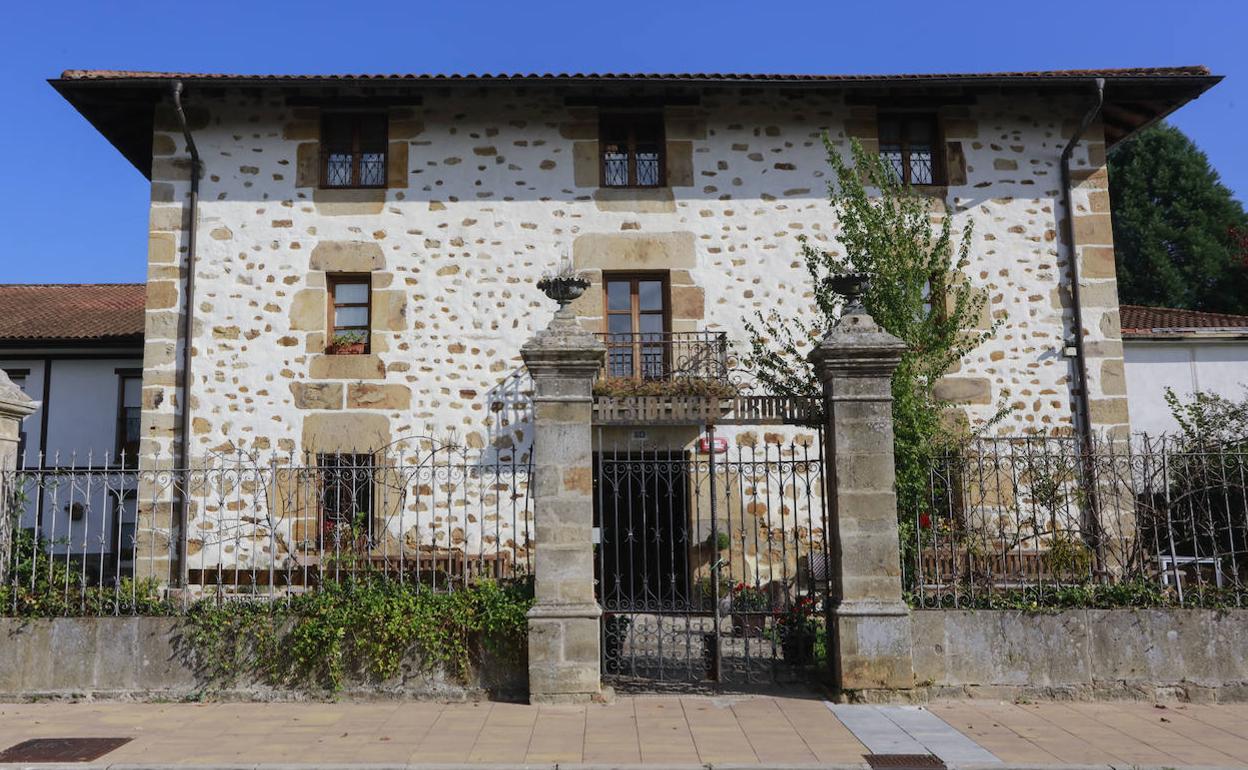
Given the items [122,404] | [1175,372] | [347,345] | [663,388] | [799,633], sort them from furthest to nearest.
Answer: [1175,372] < [122,404] < [347,345] < [663,388] < [799,633]

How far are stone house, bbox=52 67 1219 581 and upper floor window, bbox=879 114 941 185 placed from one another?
0.12 feet

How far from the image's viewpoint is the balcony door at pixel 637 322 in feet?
41.1

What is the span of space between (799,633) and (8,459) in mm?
7074

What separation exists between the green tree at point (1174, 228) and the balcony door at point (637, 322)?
20680 mm

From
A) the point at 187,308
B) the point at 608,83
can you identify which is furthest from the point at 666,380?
the point at 187,308

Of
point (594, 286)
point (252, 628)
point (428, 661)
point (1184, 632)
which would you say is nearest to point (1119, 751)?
point (1184, 632)

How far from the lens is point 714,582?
7.77 metres

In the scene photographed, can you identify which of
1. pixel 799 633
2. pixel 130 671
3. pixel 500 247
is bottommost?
pixel 130 671

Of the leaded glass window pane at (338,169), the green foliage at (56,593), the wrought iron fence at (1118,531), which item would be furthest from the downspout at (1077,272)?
the green foliage at (56,593)

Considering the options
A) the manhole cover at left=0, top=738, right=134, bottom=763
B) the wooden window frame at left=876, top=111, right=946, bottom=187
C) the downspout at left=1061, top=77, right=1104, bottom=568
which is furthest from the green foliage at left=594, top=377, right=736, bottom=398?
the manhole cover at left=0, top=738, right=134, bottom=763

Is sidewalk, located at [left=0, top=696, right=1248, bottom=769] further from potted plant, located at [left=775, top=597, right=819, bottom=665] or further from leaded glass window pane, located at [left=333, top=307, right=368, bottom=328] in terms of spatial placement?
leaded glass window pane, located at [left=333, top=307, right=368, bottom=328]

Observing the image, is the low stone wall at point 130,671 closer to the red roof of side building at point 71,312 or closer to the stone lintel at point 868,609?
the stone lintel at point 868,609

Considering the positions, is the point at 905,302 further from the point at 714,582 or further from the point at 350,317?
the point at 350,317

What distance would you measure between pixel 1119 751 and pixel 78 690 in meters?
7.54
